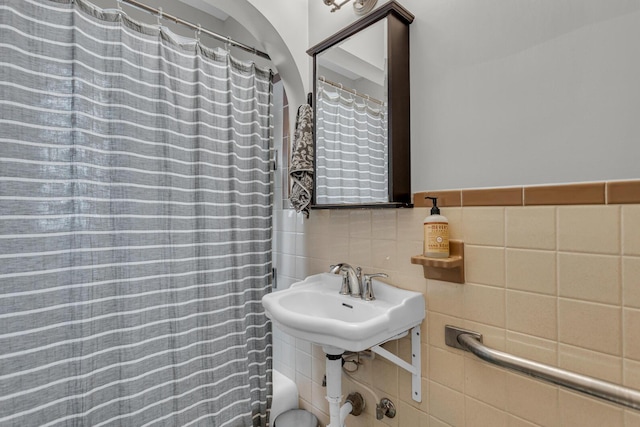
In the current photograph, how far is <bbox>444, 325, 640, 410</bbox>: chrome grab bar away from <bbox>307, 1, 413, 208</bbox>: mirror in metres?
0.50

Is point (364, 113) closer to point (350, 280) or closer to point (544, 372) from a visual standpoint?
point (350, 280)

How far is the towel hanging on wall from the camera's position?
1390 mm

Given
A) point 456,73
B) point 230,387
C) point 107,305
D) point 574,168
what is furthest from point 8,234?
point 574,168

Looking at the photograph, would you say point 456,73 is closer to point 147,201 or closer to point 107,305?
point 147,201

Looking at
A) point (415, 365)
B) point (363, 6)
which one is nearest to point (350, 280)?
point (415, 365)

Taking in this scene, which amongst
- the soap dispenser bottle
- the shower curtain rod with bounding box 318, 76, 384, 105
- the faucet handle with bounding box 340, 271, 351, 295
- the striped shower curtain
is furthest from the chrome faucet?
the shower curtain rod with bounding box 318, 76, 384, 105

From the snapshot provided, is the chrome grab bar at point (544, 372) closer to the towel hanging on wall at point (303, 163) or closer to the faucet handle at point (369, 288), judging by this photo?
the faucet handle at point (369, 288)

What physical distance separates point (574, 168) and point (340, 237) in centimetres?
88

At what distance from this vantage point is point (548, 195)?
805 mm

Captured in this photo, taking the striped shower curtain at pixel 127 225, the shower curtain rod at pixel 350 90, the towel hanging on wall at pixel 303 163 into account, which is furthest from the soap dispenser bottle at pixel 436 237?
the striped shower curtain at pixel 127 225

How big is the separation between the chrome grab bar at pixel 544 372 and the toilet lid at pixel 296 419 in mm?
934

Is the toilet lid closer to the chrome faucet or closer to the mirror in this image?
the chrome faucet

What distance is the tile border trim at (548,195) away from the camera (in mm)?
703

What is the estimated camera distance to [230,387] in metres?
1.46
